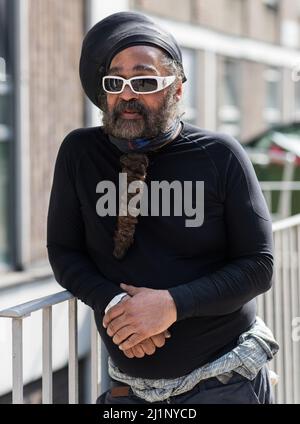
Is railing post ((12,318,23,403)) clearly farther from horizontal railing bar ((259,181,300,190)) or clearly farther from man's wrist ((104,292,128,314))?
horizontal railing bar ((259,181,300,190))

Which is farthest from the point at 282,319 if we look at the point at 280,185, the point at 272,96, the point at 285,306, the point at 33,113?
the point at 272,96

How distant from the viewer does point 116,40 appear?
2576 mm

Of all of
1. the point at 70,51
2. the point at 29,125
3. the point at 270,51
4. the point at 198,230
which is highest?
the point at 270,51

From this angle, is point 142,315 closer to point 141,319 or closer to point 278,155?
point 141,319

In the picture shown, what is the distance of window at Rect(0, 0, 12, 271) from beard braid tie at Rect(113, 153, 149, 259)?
824 centimetres

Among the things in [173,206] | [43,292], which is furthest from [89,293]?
[43,292]

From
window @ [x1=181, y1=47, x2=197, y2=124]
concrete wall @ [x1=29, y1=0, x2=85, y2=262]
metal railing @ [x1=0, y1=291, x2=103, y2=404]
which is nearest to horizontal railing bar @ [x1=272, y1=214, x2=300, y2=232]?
metal railing @ [x1=0, y1=291, x2=103, y2=404]

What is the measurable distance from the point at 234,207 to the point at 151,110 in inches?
14.0

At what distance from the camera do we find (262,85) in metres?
22.6

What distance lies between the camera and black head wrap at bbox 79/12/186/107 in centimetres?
256

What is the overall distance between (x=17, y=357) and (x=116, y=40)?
907 millimetres

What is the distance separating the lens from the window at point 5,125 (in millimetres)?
10641

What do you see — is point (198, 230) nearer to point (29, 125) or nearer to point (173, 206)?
point (173, 206)

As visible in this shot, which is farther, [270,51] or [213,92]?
[270,51]
